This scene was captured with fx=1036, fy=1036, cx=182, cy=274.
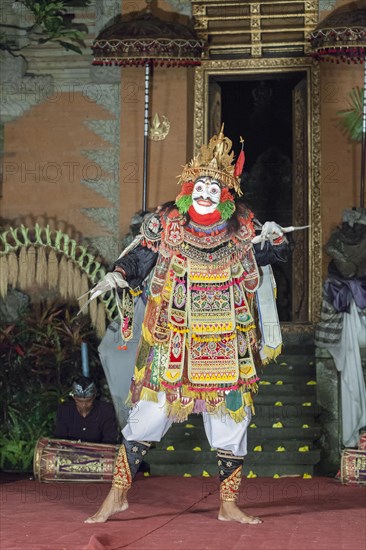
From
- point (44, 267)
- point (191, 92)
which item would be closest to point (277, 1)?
point (191, 92)

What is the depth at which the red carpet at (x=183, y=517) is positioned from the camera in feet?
16.6

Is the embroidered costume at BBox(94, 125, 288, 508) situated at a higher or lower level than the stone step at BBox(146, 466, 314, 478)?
higher

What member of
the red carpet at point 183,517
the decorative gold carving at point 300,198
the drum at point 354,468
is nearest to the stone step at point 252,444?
the red carpet at point 183,517


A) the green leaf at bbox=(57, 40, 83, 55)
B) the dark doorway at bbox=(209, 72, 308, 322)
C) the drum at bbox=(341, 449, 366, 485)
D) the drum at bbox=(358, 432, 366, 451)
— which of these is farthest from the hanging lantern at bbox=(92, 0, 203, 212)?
the drum at bbox=(341, 449, 366, 485)

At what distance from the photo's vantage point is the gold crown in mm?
5965

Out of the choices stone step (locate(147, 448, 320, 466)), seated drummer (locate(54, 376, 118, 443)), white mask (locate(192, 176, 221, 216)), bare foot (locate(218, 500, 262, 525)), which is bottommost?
bare foot (locate(218, 500, 262, 525))

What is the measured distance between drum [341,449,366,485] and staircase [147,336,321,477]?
498 millimetres

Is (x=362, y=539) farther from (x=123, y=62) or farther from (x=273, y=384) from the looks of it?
(x=123, y=62)

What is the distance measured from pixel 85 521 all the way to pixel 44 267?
151 inches

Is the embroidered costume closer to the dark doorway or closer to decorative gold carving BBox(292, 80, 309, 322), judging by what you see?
decorative gold carving BBox(292, 80, 309, 322)

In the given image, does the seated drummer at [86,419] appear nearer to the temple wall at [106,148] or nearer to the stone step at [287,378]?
the stone step at [287,378]

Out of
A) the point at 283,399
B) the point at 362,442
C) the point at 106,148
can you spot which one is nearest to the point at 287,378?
the point at 283,399

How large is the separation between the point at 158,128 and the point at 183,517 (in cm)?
450

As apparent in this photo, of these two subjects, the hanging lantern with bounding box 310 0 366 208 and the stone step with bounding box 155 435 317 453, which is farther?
the hanging lantern with bounding box 310 0 366 208
